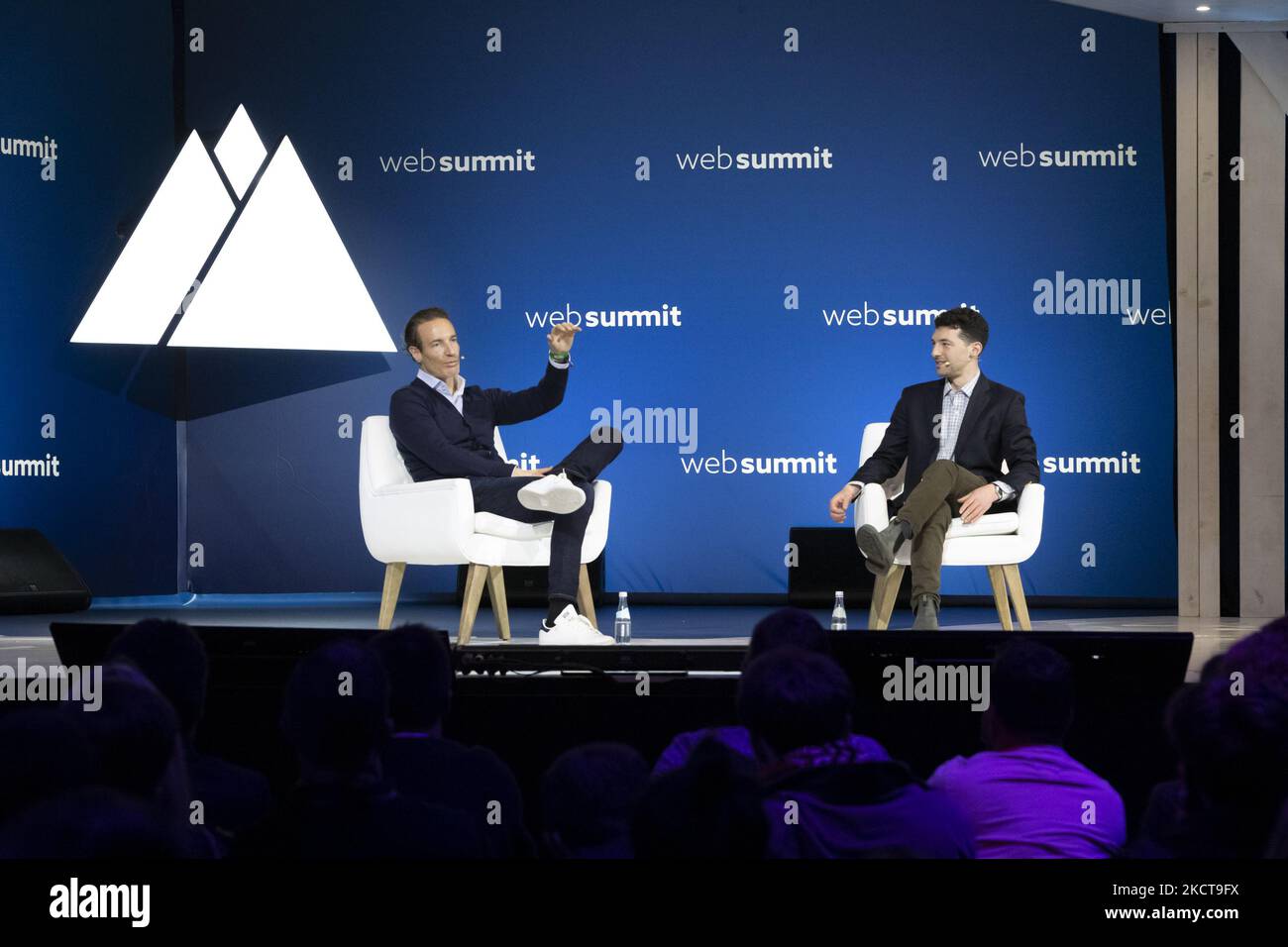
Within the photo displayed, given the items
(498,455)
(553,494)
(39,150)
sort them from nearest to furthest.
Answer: (553,494)
(498,455)
(39,150)

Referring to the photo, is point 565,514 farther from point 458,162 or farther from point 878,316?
point 458,162

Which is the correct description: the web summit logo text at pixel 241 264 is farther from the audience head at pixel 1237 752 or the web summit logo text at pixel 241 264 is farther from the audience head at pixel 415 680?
the audience head at pixel 1237 752

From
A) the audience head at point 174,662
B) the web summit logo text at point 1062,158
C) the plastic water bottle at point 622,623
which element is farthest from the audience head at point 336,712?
the web summit logo text at point 1062,158

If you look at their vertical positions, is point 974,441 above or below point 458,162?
below

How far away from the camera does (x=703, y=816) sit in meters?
1.27

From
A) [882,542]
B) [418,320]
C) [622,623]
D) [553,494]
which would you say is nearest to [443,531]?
[553,494]

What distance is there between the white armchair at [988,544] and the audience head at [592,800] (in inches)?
133

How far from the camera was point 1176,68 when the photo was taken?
6508 millimetres

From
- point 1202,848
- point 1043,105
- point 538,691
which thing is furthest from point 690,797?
point 1043,105

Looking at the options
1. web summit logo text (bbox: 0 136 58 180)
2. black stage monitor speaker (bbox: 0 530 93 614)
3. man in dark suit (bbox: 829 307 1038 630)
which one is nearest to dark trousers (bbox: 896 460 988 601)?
man in dark suit (bbox: 829 307 1038 630)

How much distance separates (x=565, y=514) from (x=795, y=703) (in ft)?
10.7

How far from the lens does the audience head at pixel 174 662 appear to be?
6.75 feet

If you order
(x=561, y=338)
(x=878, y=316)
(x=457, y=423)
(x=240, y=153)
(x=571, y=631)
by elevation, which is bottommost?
(x=571, y=631)
